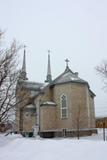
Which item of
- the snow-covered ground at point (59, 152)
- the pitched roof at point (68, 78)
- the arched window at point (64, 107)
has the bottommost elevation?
the snow-covered ground at point (59, 152)

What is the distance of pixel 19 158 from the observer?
1123 cm

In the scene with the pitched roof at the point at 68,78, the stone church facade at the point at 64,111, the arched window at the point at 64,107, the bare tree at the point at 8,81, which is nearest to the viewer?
the bare tree at the point at 8,81

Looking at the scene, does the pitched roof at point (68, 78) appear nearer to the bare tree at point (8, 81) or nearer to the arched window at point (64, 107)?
the arched window at point (64, 107)

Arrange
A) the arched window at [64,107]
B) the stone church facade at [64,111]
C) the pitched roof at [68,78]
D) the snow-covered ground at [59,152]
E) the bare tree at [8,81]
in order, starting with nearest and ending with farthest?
the snow-covered ground at [59,152] < the bare tree at [8,81] < the stone church facade at [64,111] < the arched window at [64,107] < the pitched roof at [68,78]

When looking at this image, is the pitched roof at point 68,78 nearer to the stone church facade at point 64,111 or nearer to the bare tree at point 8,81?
the stone church facade at point 64,111

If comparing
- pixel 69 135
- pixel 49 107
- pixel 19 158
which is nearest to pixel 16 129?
pixel 49 107

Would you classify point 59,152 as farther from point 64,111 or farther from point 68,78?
point 68,78

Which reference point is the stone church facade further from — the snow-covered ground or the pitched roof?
the snow-covered ground

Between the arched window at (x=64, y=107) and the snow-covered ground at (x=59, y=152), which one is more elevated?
the arched window at (x=64, y=107)

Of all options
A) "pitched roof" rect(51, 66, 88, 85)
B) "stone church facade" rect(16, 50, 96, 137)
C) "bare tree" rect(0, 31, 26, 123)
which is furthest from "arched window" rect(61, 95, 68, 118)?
"bare tree" rect(0, 31, 26, 123)

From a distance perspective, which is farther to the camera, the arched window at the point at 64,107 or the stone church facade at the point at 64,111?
the arched window at the point at 64,107

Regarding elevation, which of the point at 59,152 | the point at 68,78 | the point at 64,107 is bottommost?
the point at 59,152

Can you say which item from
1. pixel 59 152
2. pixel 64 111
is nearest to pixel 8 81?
pixel 59 152

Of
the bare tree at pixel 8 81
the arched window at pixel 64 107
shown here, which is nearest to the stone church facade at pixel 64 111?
the arched window at pixel 64 107
